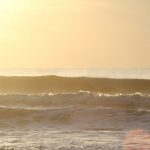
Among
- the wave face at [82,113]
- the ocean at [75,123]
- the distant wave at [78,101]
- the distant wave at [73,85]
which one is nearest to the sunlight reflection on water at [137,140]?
the ocean at [75,123]

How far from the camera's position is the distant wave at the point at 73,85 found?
125ft

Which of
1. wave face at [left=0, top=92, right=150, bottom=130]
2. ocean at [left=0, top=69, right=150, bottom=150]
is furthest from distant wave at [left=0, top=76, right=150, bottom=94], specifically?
wave face at [left=0, top=92, right=150, bottom=130]

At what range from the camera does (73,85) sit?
3934 cm

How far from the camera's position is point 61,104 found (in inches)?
1008

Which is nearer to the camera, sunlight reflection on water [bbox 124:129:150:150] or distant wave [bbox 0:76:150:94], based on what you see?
sunlight reflection on water [bbox 124:129:150:150]

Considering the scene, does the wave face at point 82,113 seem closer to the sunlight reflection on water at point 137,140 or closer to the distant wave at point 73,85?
the sunlight reflection on water at point 137,140

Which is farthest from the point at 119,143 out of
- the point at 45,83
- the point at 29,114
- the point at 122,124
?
the point at 45,83

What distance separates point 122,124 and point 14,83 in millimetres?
24766

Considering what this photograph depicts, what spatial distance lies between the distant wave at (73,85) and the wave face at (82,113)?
437 inches

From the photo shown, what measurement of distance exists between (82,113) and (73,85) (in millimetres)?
18800

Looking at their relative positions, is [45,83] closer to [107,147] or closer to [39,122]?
[39,122]

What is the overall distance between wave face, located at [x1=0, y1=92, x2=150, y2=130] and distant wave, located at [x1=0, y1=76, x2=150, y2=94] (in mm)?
11101

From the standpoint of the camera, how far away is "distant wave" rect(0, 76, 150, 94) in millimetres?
38125

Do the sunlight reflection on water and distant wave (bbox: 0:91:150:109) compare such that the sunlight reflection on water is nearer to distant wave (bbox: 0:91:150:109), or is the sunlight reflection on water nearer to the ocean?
the ocean
